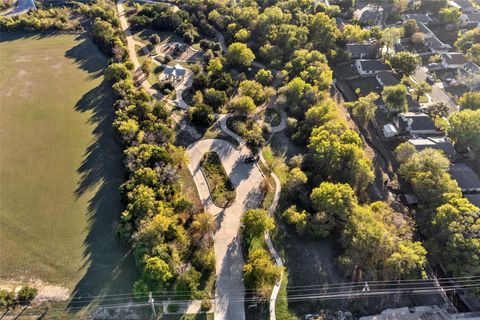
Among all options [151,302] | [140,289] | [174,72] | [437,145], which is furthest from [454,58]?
[140,289]

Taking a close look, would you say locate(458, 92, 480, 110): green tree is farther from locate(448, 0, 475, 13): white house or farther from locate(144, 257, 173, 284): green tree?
locate(144, 257, 173, 284): green tree

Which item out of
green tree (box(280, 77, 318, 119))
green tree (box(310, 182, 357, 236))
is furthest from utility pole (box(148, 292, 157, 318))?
green tree (box(280, 77, 318, 119))

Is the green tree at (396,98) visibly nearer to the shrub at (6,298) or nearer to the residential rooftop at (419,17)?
the residential rooftop at (419,17)

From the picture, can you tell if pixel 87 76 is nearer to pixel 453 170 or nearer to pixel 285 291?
pixel 285 291

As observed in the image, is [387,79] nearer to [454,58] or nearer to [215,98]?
[454,58]

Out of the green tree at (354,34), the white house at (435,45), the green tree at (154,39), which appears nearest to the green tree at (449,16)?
the white house at (435,45)
